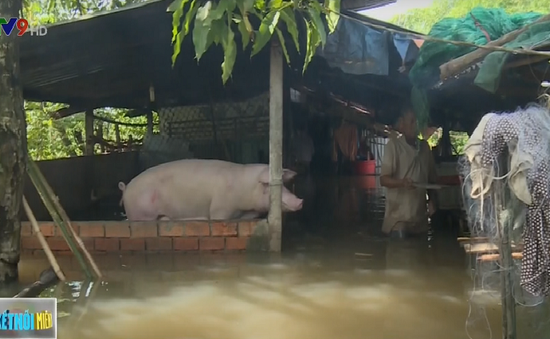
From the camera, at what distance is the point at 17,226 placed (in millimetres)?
4457

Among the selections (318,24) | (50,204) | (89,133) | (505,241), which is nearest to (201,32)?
(318,24)

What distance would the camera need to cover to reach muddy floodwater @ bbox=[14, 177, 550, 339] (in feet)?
11.1

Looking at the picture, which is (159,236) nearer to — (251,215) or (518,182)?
(251,215)

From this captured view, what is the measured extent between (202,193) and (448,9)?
14283mm

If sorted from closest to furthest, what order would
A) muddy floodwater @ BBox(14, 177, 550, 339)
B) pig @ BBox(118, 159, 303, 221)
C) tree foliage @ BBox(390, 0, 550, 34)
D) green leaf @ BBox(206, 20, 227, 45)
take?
1. green leaf @ BBox(206, 20, 227, 45)
2. muddy floodwater @ BBox(14, 177, 550, 339)
3. pig @ BBox(118, 159, 303, 221)
4. tree foliage @ BBox(390, 0, 550, 34)

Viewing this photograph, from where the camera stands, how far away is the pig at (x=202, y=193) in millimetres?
6055

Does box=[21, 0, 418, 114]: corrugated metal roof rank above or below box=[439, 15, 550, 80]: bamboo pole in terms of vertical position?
above

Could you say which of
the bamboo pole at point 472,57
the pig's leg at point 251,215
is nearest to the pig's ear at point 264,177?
the pig's leg at point 251,215

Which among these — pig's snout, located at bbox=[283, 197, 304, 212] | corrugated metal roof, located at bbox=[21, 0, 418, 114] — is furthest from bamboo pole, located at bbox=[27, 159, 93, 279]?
pig's snout, located at bbox=[283, 197, 304, 212]

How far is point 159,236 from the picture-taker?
18.6ft

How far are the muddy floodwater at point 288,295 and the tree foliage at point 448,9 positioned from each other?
8978mm

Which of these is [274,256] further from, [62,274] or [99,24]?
[99,24]

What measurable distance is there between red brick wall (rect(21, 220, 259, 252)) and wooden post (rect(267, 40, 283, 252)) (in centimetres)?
23

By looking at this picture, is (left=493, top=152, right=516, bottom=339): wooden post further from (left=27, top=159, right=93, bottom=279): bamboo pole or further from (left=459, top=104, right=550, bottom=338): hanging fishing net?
(left=27, top=159, right=93, bottom=279): bamboo pole
